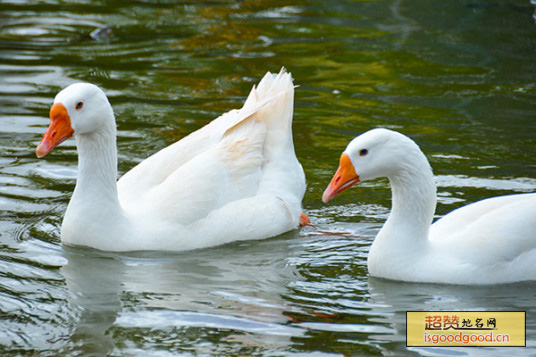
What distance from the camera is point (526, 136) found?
11023 millimetres

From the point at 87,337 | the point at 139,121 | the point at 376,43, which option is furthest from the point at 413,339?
the point at 376,43

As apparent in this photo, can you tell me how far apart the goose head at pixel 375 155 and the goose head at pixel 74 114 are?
232cm

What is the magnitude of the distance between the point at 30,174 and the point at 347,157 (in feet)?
14.6

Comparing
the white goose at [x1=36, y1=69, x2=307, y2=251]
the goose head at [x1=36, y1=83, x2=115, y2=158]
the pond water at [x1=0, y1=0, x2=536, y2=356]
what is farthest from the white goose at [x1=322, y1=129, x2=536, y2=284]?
the goose head at [x1=36, y1=83, x2=115, y2=158]

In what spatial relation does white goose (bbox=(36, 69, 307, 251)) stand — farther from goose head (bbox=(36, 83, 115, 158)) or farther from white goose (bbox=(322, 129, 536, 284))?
white goose (bbox=(322, 129, 536, 284))

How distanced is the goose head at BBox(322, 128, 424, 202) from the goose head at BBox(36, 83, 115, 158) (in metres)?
2.32

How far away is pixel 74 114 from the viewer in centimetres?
792

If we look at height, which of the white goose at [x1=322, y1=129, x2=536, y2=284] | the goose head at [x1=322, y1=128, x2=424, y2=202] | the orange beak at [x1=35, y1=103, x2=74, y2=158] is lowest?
the white goose at [x1=322, y1=129, x2=536, y2=284]

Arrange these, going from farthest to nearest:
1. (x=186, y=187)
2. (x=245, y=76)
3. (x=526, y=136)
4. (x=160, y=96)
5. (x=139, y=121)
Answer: (x=245, y=76), (x=160, y=96), (x=139, y=121), (x=526, y=136), (x=186, y=187)

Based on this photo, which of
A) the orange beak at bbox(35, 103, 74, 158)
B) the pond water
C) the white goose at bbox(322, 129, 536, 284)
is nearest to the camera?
the pond water

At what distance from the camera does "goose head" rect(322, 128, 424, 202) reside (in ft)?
23.6

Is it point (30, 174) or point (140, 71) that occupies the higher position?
point (140, 71)

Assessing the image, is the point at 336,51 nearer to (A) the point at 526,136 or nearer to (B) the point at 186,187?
(A) the point at 526,136

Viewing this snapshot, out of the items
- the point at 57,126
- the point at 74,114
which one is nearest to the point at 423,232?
the point at 74,114
